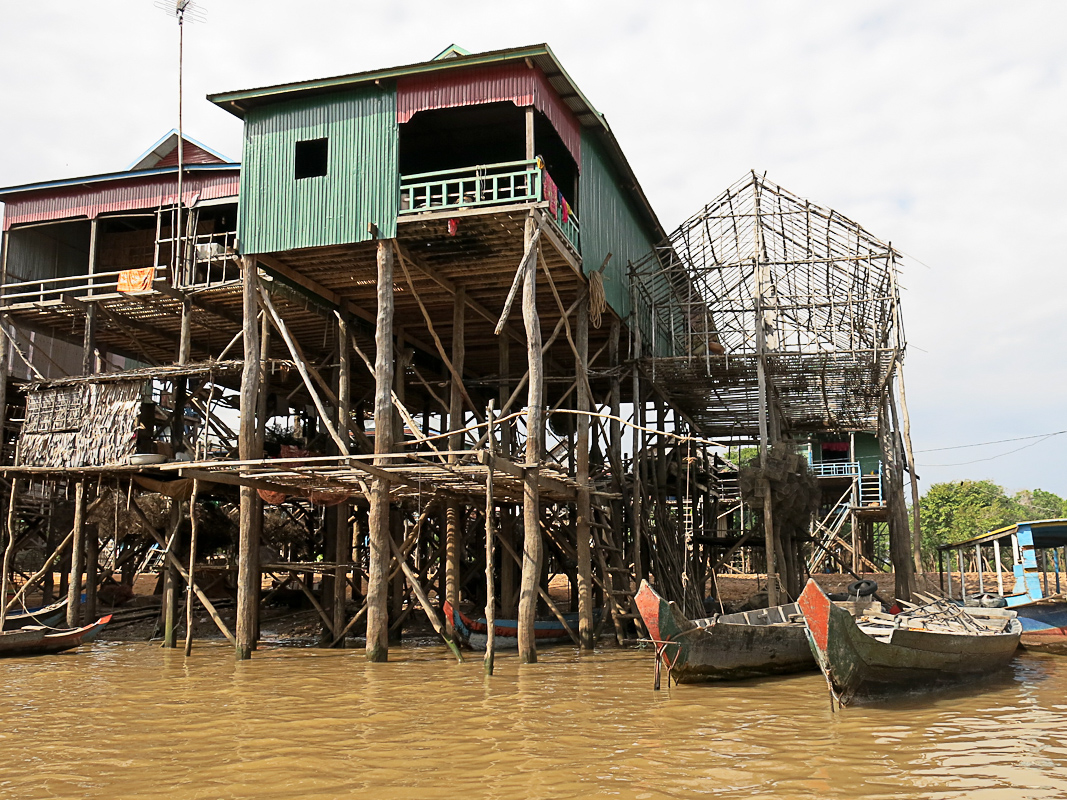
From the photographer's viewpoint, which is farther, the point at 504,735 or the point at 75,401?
the point at 75,401

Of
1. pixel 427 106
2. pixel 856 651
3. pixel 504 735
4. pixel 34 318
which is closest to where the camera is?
pixel 504 735

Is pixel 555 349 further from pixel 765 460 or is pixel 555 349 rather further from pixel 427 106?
pixel 427 106

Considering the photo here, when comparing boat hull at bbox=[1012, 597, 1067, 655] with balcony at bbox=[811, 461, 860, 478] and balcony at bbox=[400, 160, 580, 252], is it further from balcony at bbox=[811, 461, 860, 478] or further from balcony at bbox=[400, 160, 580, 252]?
balcony at bbox=[811, 461, 860, 478]

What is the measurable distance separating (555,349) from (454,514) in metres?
6.10

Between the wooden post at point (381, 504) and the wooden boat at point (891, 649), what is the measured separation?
22.5 ft

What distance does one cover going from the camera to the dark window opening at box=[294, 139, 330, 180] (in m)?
16.8

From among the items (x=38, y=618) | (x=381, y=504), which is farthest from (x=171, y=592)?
(x=381, y=504)

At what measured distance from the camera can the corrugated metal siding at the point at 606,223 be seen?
694 inches

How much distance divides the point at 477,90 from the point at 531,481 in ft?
21.7

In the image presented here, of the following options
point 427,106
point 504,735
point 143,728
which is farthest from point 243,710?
point 427,106

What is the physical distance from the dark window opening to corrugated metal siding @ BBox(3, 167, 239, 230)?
3098mm

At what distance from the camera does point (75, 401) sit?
1930 centimetres

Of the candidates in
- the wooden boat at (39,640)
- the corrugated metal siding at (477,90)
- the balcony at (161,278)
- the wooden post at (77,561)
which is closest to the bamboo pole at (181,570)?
the wooden post at (77,561)

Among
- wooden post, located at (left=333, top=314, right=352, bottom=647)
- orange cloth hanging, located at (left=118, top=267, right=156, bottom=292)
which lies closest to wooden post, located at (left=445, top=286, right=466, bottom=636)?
wooden post, located at (left=333, top=314, right=352, bottom=647)
